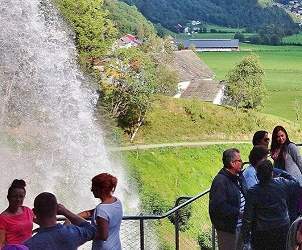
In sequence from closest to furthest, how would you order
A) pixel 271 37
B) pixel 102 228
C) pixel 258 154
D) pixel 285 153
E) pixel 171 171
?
pixel 102 228 → pixel 258 154 → pixel 285 153 → pixel 171 171 → pixel 271 37

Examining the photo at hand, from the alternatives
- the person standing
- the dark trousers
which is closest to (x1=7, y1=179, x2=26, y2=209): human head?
the person standing

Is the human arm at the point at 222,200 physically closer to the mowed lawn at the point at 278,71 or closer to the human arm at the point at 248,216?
the human arm at the point at 248,216

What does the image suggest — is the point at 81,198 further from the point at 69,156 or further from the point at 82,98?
the point at 82,98

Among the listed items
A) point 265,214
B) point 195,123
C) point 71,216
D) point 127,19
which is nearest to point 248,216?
point 265,214

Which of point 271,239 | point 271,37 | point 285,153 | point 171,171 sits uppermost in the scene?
point 271,37

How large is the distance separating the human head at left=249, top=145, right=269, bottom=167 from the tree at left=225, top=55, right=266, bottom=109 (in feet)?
191

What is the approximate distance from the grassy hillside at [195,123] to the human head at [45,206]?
155 ft

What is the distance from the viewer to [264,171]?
5.98 meters

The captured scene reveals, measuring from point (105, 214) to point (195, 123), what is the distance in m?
51.0

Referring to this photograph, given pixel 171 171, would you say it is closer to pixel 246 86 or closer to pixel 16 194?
pixel 246 86

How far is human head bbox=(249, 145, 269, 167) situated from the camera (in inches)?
256

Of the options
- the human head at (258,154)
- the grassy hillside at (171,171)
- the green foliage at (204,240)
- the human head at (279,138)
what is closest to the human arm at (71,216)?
the human head at (258,154)

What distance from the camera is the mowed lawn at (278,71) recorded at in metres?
82.8

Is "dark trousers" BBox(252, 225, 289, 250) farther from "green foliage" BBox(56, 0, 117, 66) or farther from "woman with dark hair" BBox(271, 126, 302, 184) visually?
"green foliage" BBox(56, 0, 117, 66)
